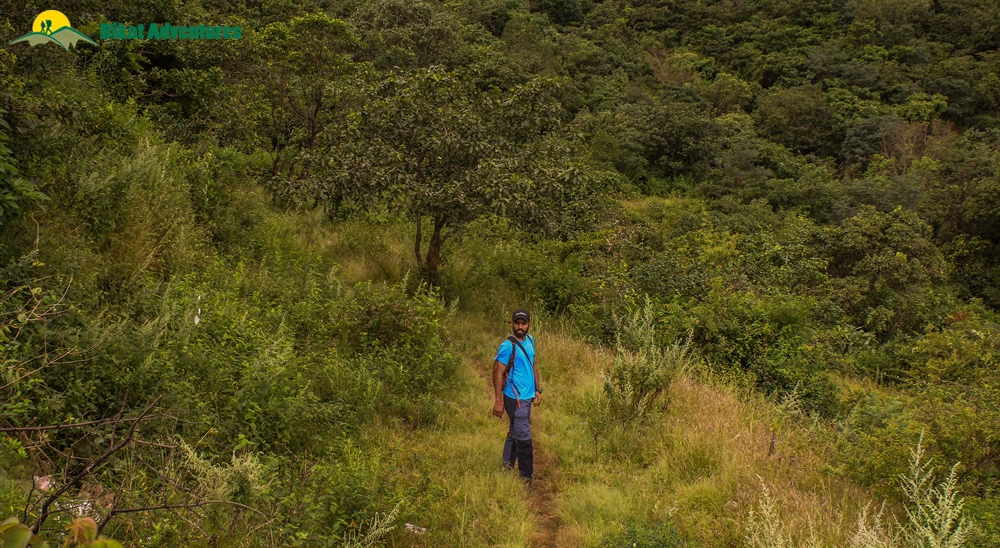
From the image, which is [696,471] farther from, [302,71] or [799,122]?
[799,122]

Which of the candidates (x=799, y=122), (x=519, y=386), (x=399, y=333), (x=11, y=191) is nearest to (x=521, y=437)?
(x=519, y=386)

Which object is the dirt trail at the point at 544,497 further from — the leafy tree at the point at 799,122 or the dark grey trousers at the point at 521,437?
the leafy tree at the point at 799,122

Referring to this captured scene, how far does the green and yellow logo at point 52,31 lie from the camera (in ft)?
24.2

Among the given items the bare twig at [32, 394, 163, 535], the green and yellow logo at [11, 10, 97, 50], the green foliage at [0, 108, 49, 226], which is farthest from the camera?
the green and yellow logo at [11, 10, 97, 50]

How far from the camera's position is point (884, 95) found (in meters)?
41.3

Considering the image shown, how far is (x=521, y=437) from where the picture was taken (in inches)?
198

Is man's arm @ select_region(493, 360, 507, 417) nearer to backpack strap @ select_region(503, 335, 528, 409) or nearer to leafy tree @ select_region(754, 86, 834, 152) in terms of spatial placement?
backpack strap @ select_region(503, 335, 528, 409)

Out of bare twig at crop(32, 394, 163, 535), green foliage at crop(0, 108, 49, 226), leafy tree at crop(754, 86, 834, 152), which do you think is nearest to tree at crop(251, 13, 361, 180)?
green foliage at crop(0, 108, 49, 226)

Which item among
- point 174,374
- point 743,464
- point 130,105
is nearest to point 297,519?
point 174,374

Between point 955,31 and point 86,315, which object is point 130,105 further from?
point 955,31

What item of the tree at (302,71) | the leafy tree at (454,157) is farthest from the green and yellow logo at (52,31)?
the tree at (302,71)

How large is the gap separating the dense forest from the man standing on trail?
30 cm

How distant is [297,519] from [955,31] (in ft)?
199

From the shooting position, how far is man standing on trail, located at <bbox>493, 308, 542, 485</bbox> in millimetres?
5043
